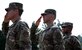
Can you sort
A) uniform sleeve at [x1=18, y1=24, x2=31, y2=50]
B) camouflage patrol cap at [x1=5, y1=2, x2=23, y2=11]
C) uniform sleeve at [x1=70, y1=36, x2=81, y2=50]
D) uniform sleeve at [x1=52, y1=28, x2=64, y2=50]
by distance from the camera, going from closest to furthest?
uniform sleeve at [x1=18, y1=24, x2=31, y2=50], camouflage patrol cap at [x1=5, y1=2, x2=23, y2=11], uniform sleeve at [x1=52, y1=28, x2=64, y2=50], uniform sleeve at [x1=70, y1=36, x2=81, y2=50]

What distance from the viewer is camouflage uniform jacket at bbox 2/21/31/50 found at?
27.3ft

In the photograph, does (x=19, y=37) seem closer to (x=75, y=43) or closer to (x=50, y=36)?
(x=50, y=36)

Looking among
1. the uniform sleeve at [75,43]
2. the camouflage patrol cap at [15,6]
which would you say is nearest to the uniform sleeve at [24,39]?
the camouflage patrol cap at [15,6]

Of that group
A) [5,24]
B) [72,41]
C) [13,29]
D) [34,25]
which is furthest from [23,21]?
[72,41]

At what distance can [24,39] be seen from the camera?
27.4 ft

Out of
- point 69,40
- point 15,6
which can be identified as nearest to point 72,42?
point 69,40

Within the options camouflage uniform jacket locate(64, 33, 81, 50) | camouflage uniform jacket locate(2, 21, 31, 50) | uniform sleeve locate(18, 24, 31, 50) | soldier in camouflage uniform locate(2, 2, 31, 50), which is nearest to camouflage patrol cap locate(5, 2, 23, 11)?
soldier in camouflage uniform locate(2, 2, 31, 50)

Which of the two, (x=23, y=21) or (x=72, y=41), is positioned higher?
(x=23, y=21)

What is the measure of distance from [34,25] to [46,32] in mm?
902

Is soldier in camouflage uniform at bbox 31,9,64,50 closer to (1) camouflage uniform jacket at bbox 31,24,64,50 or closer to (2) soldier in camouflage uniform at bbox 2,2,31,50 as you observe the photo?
(1) camouflage uniform jacket at bbox 31,24,64,50

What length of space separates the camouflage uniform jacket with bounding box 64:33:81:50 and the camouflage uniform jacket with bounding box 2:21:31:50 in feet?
10.5

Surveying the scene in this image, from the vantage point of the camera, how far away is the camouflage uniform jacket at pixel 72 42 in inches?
452

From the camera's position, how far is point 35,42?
10.6 meters

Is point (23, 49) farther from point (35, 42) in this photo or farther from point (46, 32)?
point (35, 42)
